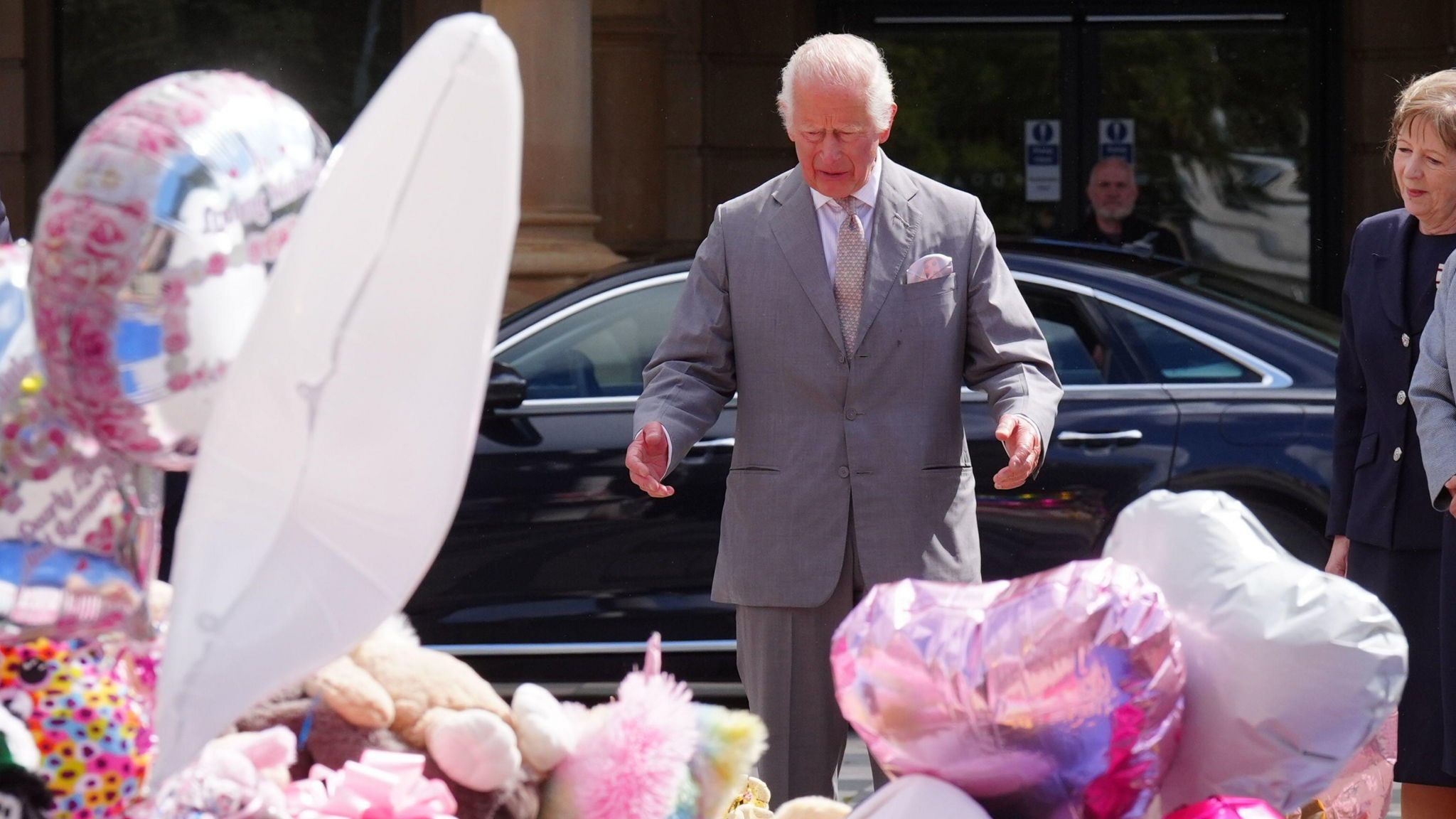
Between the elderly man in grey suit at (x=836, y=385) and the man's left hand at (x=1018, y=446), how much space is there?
6.9 inches

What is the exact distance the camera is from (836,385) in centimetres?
378

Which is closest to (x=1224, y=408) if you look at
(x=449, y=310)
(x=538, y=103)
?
(x=538, y=103)

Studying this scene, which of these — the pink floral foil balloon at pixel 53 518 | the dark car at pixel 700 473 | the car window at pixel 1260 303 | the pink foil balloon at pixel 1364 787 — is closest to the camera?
the pink floral foil balloon at pixel 53 518

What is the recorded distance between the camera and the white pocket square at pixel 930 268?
373 cm

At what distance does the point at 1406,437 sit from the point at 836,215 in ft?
3.93

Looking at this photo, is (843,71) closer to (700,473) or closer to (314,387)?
(314,387)

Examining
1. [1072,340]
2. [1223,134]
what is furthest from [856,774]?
[1223,134]

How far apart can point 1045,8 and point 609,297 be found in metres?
6.55

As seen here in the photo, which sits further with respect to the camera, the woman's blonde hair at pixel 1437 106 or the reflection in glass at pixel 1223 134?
the reflection in glass at pixel 1223 134

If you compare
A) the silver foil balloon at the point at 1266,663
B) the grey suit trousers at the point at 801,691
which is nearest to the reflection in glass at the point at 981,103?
the grey suit trousers at the point at 801,691

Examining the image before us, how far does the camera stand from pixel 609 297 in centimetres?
639

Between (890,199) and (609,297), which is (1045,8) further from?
(890,199)

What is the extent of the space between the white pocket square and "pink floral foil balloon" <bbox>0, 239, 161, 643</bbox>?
2045 millimetres

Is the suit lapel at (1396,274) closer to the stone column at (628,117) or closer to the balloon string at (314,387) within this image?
the balloon string at (314,387)
